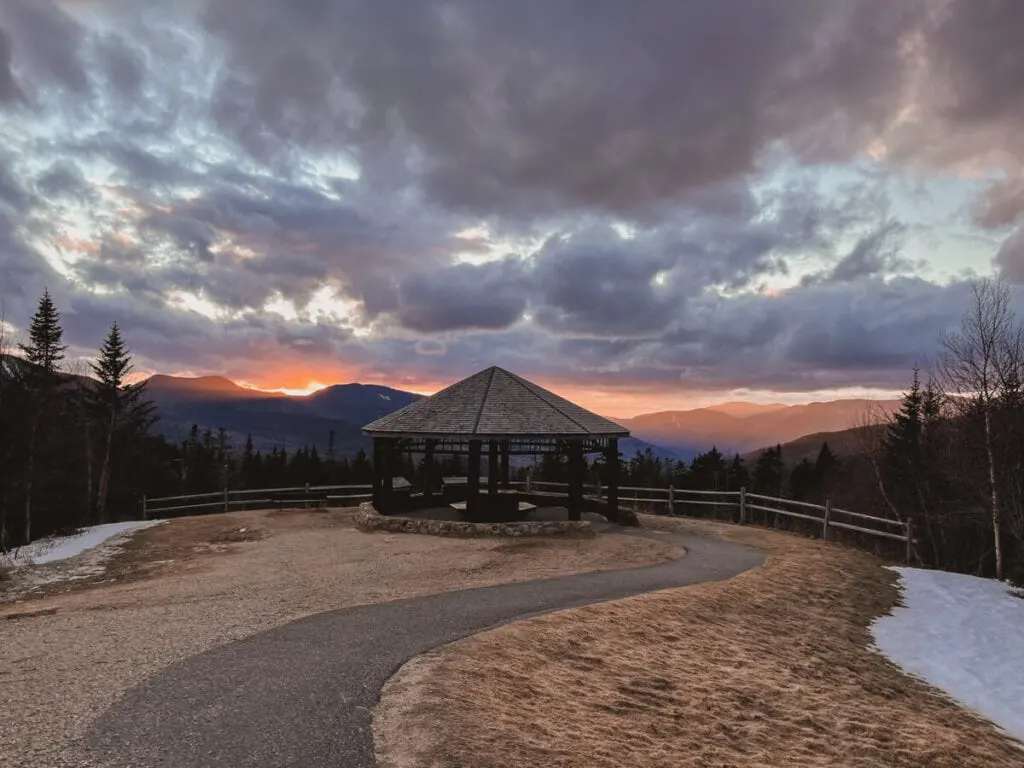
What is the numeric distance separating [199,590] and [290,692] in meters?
6.74

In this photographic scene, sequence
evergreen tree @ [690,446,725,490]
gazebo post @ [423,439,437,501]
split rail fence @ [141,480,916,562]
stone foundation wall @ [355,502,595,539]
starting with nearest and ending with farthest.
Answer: stone foundation wall @ [355,502,595,539]
split rail fence @ [141,480,916,562]
gazebo post @ [423,439,437,501]
evergreen tree @ [690,446,725,490]

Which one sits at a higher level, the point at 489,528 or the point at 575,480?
the point at 575,480

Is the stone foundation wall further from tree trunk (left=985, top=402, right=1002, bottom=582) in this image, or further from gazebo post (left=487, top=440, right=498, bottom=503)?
tree trunk (left=985, top=402, right=1002, bottom=582)

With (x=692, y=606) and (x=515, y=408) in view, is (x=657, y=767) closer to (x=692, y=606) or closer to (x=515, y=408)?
(x=692, y=606)

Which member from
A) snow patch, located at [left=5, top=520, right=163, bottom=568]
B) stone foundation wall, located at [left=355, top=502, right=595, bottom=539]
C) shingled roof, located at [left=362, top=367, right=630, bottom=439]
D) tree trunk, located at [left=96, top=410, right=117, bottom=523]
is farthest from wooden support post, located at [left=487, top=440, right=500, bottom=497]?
tree trunk, located at [left=96, top=410, right=117, bottom=523]

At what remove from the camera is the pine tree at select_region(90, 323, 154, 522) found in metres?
34.2

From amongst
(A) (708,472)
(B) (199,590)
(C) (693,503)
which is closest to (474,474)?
(B) (199,590)

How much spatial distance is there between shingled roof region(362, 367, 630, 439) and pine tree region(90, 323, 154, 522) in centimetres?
2203

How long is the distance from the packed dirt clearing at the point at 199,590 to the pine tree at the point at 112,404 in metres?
16.3

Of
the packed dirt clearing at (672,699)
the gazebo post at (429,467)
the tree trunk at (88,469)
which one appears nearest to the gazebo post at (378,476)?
the gazebo post at (429,467)

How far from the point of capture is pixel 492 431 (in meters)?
19.0

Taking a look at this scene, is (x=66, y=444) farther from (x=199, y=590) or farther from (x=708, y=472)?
(x=708, y=472)

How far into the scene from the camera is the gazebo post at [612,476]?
69.1ft

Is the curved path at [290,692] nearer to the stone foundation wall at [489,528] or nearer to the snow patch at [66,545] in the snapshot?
the stone foundation wall at [489,528]
